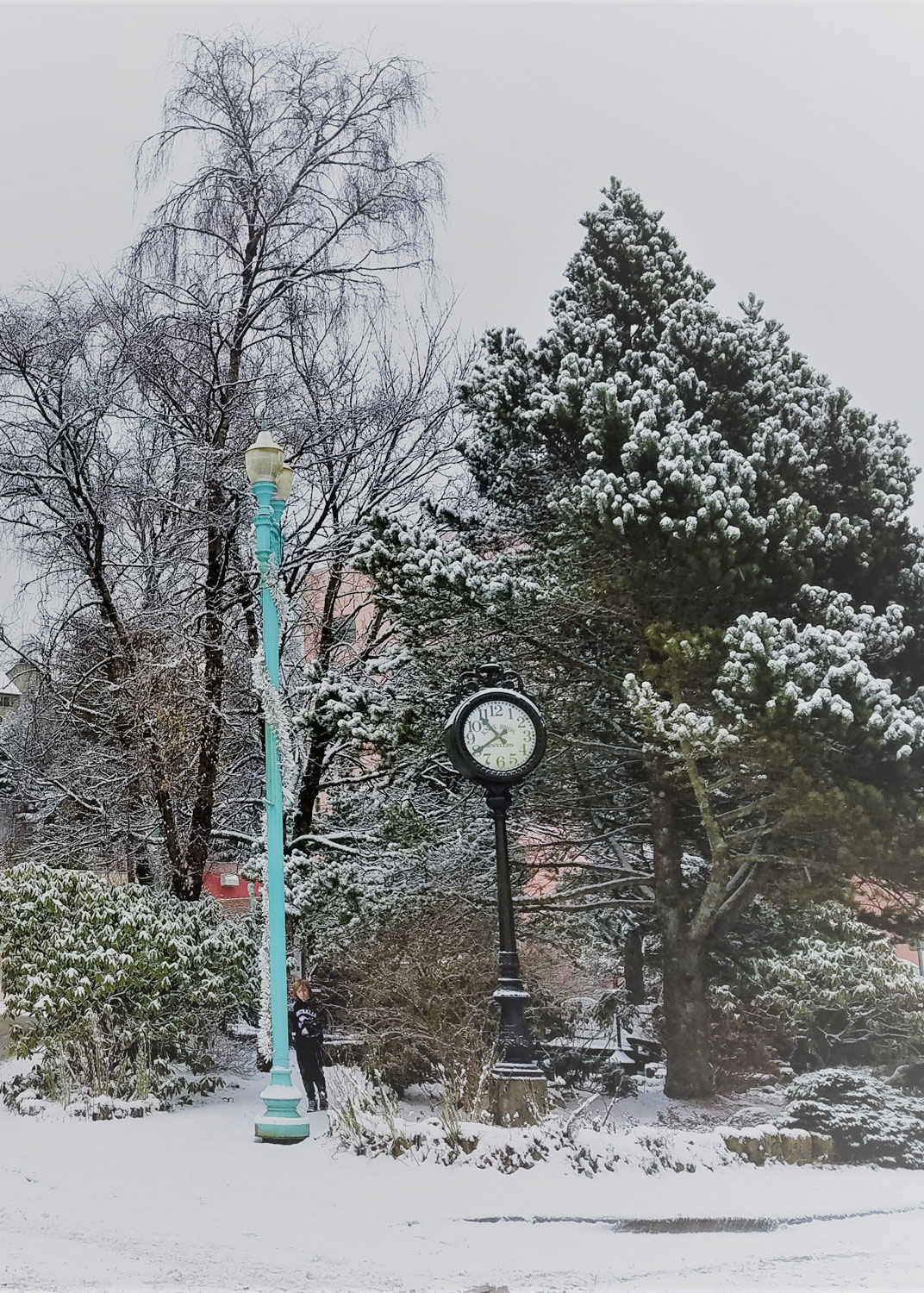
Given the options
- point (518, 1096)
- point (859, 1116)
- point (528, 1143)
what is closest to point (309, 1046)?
point (518, 1096)

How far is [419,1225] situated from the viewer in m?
5.05

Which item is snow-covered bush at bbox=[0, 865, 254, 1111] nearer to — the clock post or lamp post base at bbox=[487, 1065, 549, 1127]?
the clock post

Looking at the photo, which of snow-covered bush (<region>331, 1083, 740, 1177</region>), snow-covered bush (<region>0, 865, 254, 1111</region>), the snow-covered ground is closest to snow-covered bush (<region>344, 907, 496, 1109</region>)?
snow-covered bush (<region>331, 1083, 740, 1177</region>)

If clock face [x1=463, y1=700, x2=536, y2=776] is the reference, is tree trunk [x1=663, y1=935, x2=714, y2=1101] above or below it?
below

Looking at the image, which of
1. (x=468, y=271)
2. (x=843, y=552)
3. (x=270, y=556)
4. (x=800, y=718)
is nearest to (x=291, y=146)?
(x=468, y=271)

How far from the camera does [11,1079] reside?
8.82 meters

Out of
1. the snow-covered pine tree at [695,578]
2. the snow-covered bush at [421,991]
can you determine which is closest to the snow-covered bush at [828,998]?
the snow-covered pine tree at [695,578]

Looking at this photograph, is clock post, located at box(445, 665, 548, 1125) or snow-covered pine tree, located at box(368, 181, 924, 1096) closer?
clock post, located at box(445, 665, 548, 1125)

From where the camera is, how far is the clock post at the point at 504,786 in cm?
638

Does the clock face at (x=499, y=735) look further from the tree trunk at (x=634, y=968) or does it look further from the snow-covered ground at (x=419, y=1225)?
the tree trunk at (x=634, y=968)

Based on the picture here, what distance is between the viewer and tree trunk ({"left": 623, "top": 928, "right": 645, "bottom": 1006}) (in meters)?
9.50

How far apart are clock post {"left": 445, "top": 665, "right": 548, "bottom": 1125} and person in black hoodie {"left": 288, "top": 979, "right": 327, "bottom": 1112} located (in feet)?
5.13

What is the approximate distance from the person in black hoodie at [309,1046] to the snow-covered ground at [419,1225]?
4.86 feet

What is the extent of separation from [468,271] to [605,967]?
658cm
